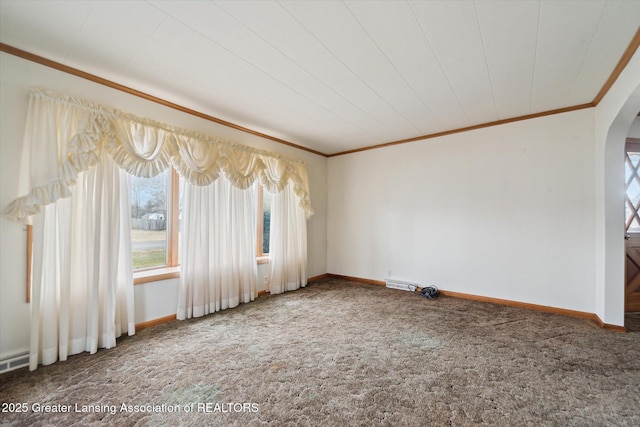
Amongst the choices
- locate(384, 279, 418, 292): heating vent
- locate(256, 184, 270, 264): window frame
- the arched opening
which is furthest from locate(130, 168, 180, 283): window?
the arched opening

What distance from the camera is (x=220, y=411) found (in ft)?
5.33

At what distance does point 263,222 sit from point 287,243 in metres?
0.53

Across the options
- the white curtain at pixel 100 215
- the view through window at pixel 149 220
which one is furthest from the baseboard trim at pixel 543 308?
the view through window at pixel 149 220

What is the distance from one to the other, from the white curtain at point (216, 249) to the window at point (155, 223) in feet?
0.73

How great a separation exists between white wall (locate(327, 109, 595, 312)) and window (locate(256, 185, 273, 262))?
1.60 metres

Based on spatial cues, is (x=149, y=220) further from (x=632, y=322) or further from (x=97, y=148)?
(x=632, y=322)

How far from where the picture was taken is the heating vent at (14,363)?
6.38 ft

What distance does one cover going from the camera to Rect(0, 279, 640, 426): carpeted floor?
159 centimetres

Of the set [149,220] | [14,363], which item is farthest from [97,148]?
[14,363]

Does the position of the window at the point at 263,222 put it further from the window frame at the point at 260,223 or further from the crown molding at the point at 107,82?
the crown molding at the point at 107,82

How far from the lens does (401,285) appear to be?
170 inches

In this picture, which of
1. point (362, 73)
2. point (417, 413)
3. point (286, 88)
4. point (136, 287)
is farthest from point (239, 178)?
point (417, 413)

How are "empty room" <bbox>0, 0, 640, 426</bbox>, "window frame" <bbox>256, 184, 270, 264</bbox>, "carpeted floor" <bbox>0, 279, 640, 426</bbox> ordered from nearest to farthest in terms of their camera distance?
"carpeted floor" <bbox>0, 279, 640, 426</bbox> < "empty room" <bbox>0, 0, 640, 426</bbox> < "window frame" <bbox>256, 184, 270, 264</bbox>

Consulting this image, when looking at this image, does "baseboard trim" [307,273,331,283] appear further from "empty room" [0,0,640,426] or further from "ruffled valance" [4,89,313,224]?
"ruffled valance" [4,89,313,224]
